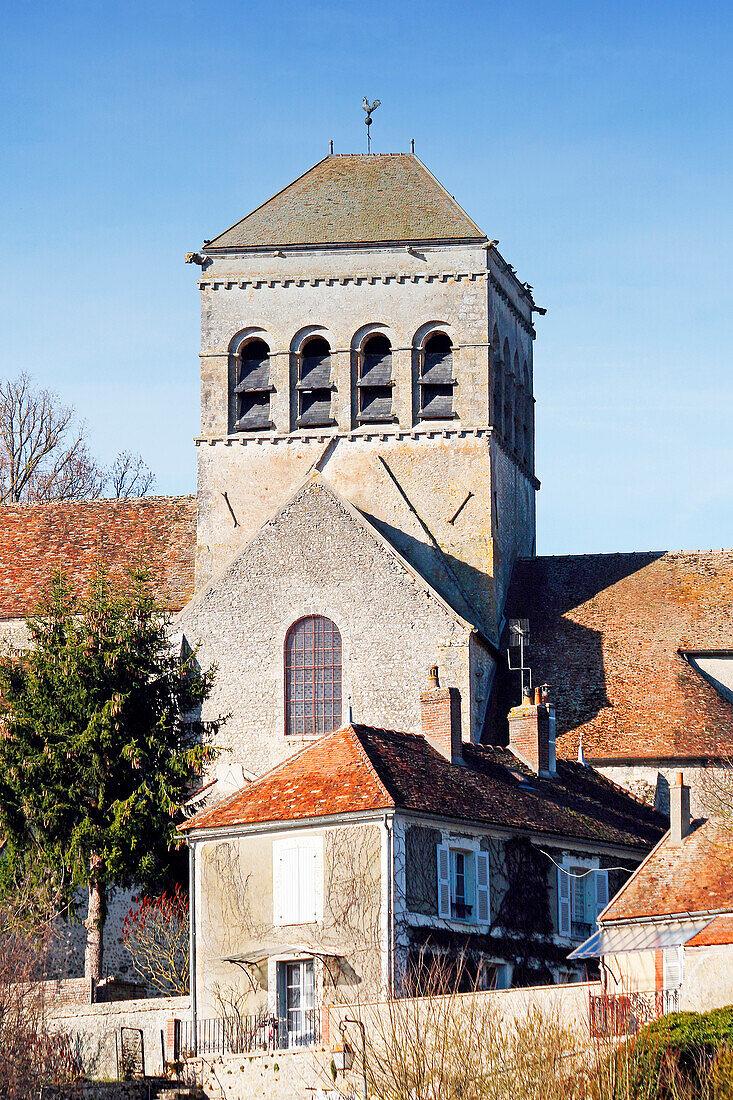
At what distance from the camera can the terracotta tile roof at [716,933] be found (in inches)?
1084

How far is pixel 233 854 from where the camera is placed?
108ft

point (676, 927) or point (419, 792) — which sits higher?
point (419, 792)

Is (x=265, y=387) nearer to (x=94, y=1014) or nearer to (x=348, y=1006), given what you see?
(x=94, y=1014)

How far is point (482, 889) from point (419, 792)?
1918mm

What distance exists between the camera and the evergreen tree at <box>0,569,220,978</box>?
35.4 metres

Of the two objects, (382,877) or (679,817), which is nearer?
(382,877)

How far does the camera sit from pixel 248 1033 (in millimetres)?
30375

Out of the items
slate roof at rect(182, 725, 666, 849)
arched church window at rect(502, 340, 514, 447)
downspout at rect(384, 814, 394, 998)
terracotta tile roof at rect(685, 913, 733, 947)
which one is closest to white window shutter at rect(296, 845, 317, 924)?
slate roof at rect(182, 725, 666, 849)

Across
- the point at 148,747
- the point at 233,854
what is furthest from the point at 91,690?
the point at 233,854

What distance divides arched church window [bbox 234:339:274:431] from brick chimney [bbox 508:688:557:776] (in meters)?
11.1

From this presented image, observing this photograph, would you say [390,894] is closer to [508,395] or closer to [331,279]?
[331,279]

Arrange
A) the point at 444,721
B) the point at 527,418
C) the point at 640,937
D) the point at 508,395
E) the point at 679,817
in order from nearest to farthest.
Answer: the point at 640,937, the point at 679,817, the point at 444,721, the point at 508,395, the point at 527,418

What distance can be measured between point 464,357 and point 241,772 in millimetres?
12455

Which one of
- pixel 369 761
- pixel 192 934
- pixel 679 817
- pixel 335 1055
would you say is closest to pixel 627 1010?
pixel 335 1055
